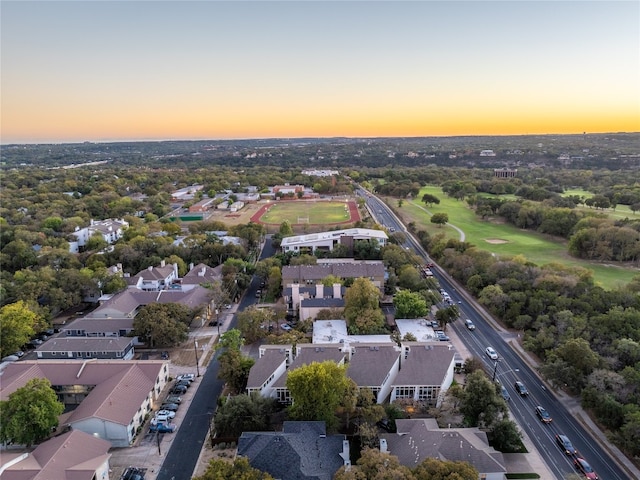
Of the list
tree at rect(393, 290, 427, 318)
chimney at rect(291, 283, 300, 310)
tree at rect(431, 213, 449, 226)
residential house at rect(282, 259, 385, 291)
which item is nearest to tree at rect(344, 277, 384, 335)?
tree at rect(393, 290, 427, 318)

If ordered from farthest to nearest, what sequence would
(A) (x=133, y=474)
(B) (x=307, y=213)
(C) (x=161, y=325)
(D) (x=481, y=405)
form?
(B) (x=307, y=213)
(C) (x=161, y=325)
(D) (x=481, y=405)
(A) (x=133, y=474)

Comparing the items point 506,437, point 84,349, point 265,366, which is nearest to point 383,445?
point 506,437

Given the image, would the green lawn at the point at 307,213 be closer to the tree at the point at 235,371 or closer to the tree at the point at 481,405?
the tree at the point at 235,371

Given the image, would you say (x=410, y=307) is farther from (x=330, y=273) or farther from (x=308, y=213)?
(x=308, y=213)

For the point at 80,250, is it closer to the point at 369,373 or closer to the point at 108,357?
the point at 108,357

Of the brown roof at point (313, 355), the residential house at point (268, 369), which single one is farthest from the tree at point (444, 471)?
the residential house at point (268, 369)

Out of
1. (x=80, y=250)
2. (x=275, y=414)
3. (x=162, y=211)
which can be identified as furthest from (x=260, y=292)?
(x=162, y=211)
